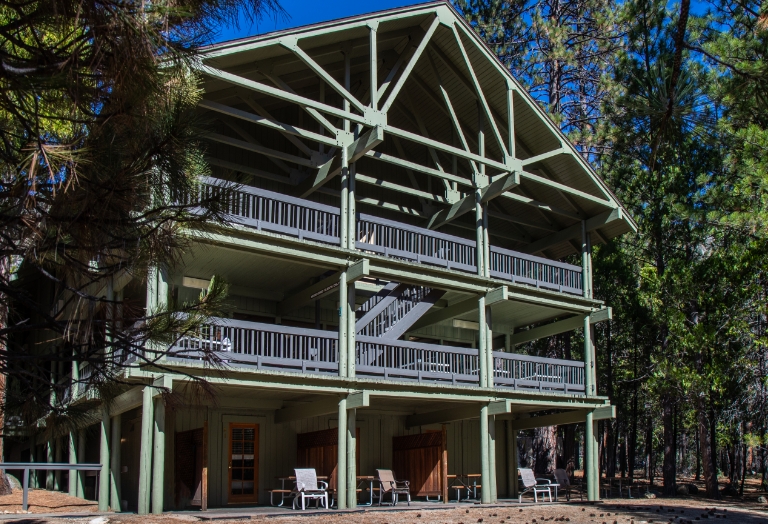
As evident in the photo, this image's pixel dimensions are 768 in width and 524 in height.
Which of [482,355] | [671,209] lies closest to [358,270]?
[482,355]

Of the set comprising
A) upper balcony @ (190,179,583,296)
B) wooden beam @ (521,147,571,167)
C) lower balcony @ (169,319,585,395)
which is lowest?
lower balcony @ (169,319,585,395)

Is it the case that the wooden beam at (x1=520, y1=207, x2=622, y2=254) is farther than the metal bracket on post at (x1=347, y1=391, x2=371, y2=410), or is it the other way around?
the wooden beam at (x1=520, y1=207, x2=622, y2=254)

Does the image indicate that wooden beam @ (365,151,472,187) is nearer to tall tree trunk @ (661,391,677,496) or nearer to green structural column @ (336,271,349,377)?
green structural column @ (336,271,349,377)

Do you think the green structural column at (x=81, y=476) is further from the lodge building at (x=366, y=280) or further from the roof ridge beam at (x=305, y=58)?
the roof ridge beam at (x=305, y=58)

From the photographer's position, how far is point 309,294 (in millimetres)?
18500

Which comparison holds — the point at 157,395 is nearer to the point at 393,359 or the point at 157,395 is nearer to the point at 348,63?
the point at 393,359

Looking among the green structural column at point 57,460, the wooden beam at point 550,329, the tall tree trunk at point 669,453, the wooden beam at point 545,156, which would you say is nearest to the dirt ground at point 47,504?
the green structural column at point 57,460

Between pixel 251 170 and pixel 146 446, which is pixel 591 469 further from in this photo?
pixel 146 446

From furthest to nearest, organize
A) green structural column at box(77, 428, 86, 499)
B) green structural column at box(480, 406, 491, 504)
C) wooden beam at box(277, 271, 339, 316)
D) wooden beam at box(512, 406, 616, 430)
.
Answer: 1. wooden beam at box(512, 406, 616, 430)
2. green structural column at box(77, 428, 86, 499)
3. green structural column at box(480, 406, 491, 504)
4. wooden beam at box(277, 271, 339, 316)

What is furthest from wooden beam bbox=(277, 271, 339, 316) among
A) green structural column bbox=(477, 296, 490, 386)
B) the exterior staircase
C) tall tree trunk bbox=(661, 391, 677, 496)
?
tall tree trunk bbox=(661, 391, 677, 496)

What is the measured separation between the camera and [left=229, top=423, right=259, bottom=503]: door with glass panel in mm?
18453

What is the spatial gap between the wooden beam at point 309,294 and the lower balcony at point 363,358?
2.81 feet

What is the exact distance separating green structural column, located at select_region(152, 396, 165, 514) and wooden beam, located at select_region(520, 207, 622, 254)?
42.5 ft

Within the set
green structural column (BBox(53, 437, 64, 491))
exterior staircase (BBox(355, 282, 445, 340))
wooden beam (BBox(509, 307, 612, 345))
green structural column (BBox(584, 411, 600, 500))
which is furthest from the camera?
green structural column (BBox(53, 437, 64, 491))
